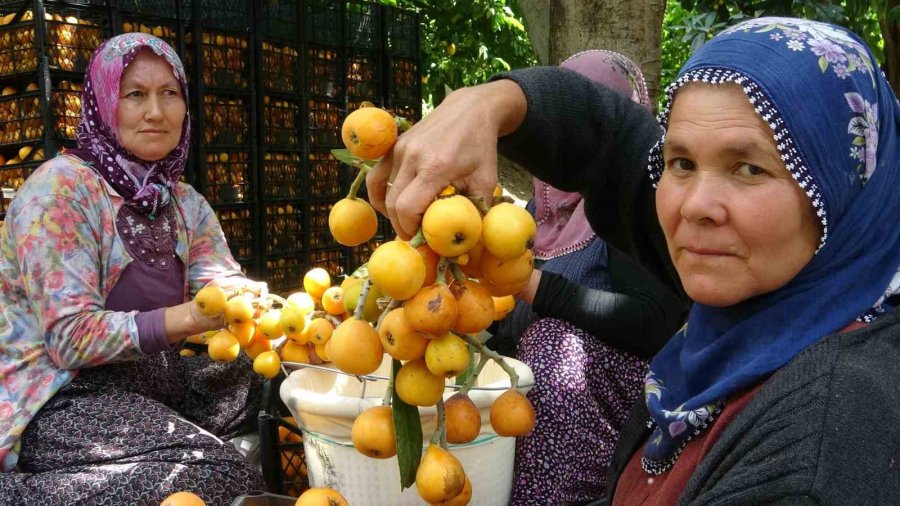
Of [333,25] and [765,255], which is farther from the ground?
[333,25]

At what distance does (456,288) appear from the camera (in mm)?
1071

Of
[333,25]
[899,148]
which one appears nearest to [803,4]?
[333,25]

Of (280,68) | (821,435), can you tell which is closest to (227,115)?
(280,68)

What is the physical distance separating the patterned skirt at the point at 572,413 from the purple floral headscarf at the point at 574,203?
0.36 meters

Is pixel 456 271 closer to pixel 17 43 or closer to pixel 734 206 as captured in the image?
pixel 734 206

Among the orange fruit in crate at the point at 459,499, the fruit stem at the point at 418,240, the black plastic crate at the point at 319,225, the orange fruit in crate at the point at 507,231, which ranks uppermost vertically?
the orange fruit in crate at the point at 507,231

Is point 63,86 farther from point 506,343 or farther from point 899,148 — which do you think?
point 899,148

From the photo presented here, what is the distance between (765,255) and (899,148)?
1.00 ft

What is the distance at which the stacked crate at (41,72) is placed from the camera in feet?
10.4

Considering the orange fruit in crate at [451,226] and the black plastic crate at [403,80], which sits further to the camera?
the black plastic crate at [403,80]

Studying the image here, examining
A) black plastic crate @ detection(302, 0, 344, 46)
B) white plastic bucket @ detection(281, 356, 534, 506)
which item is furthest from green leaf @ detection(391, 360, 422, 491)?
black plastic crate @ detection(302, 0, 344, 46)

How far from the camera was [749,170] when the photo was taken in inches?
42.8

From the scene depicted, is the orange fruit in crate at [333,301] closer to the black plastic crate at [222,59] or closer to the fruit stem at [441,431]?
the fruit stem at [441,431]

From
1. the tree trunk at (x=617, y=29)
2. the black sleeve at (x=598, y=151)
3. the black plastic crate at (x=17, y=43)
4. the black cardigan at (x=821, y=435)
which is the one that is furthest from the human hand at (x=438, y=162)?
the black plastic crate at (x=17, y=43)
